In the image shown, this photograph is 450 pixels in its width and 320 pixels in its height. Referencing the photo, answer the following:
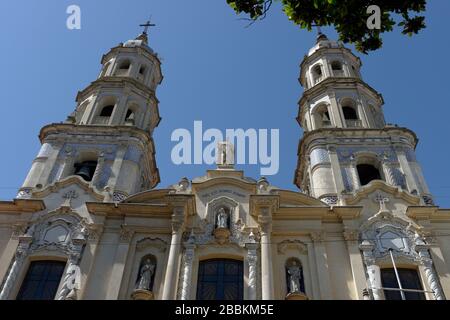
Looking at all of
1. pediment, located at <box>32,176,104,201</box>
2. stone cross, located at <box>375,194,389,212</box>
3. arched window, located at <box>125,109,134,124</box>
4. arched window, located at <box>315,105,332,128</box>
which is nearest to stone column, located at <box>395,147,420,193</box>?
stone cross, located at <box>375,194,389,212</box>

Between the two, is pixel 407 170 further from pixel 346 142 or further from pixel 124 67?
pixel 124 67

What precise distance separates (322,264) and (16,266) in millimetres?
10903

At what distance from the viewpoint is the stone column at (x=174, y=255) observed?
56.4 ft

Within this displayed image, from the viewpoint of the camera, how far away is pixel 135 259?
19172mm

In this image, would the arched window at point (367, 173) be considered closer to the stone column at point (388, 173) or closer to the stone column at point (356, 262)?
the stone column at point (388, 173)

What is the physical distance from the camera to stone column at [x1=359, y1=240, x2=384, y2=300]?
17391 millimetres

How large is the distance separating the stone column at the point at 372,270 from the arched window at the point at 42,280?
35.9 ft

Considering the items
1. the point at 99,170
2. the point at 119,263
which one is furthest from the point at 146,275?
the point at 99,170

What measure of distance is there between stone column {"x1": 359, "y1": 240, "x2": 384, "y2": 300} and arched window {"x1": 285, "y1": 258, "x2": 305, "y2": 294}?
2.34 meters

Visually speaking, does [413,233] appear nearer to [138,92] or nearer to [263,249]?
[263,249]

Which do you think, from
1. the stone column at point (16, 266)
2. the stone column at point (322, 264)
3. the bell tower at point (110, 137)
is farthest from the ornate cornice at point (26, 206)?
the stone column at point (322, 264)

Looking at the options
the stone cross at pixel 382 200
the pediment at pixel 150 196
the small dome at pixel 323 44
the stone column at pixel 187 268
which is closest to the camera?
the stone column at pixel 187 268
